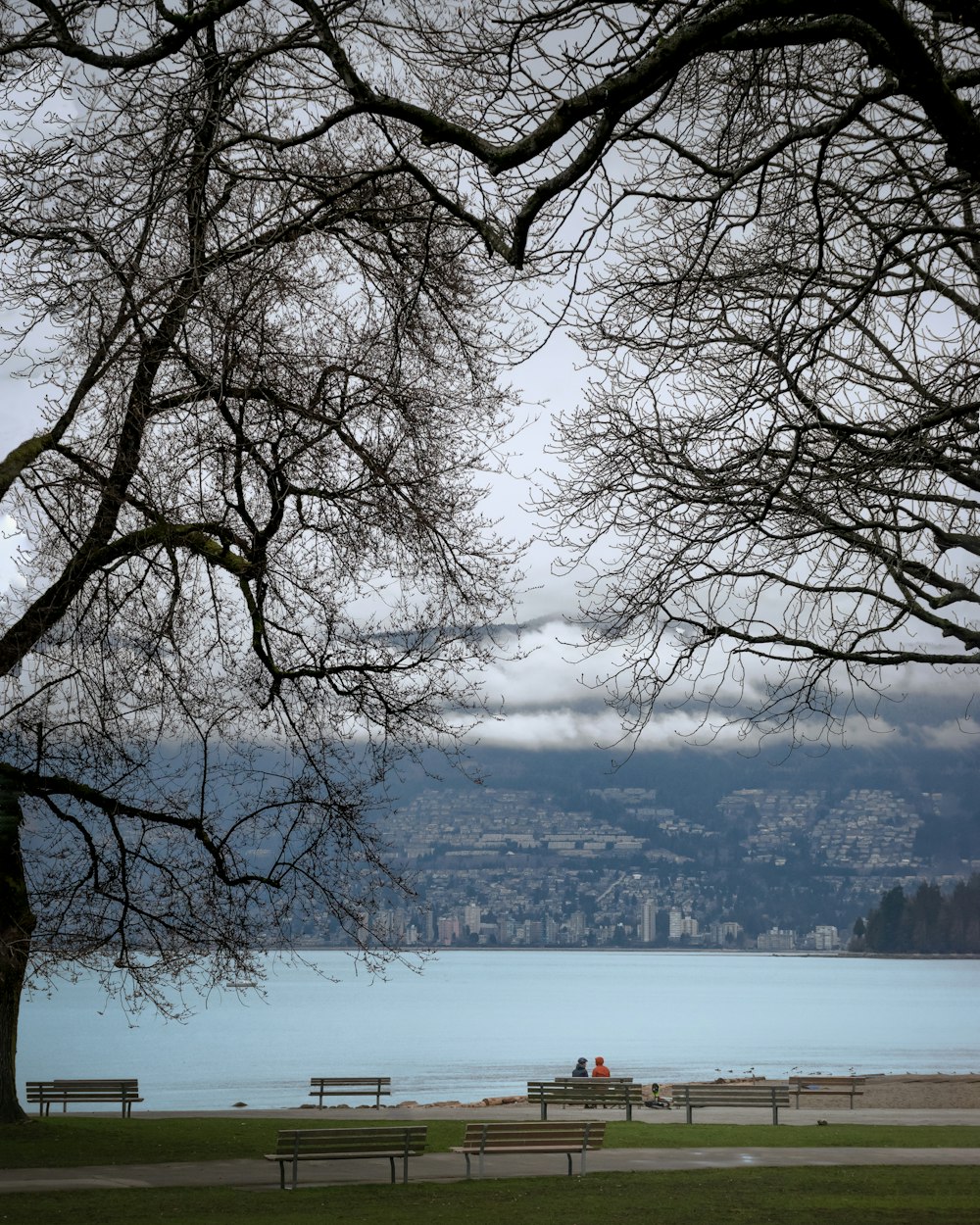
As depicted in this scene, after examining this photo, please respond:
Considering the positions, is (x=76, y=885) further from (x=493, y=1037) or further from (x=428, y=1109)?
(x=493, y=1037)

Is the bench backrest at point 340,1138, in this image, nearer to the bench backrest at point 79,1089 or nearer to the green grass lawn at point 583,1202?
the green grass lawn at point 583,1202

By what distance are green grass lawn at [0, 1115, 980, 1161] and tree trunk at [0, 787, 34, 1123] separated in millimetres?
562

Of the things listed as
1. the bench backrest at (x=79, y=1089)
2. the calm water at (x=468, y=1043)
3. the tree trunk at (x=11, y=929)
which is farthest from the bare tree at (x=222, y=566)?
the calm water at (x=468, y=1043)

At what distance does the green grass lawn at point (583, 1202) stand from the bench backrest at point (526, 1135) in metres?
0.39

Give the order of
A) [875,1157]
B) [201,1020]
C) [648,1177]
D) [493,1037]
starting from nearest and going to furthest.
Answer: [648,1177], [875,1157], [493,1037], [201,1020]

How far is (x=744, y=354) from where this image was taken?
11.3m

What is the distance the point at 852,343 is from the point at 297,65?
6.64m

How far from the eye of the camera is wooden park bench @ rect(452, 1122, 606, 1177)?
16.5 meters

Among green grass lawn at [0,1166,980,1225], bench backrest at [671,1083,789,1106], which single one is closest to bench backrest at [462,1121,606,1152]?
green grass lawn at [0,1166,980,1225]

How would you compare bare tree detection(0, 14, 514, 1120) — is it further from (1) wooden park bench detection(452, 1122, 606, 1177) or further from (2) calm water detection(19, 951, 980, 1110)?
(2) calm water detection(19, 951, 980, 1110)

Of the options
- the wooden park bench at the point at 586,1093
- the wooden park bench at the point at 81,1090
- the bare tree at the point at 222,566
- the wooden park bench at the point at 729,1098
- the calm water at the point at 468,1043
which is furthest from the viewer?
the calm water at the point at 468,1043

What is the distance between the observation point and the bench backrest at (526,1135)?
54.3 ft

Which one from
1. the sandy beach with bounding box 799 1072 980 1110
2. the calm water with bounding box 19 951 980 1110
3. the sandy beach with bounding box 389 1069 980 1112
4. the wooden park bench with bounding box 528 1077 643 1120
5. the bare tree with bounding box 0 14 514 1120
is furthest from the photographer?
the calm water with bounding box 19 951 980 1110

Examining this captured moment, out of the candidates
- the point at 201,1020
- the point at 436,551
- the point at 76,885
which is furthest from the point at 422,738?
the point at 201,1020
